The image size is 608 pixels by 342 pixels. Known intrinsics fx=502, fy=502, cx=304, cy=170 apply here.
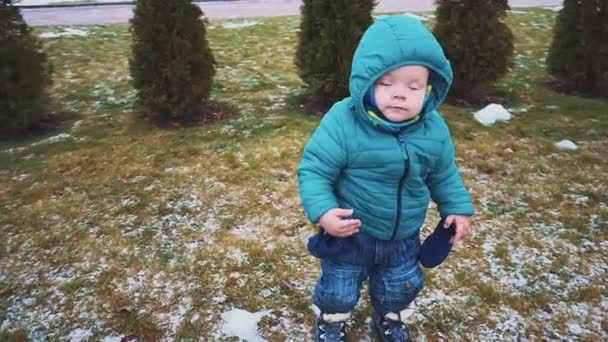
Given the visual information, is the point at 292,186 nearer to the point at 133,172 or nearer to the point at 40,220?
the point at 133,172

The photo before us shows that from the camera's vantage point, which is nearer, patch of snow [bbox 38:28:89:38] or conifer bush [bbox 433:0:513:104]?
conifer bush [bbox 433:0:513:104]

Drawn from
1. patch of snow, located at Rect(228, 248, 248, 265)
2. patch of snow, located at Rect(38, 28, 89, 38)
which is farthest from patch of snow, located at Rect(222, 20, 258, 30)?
patch of snow, located at Rect(228, 248, 248, 265)

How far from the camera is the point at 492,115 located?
5254mm

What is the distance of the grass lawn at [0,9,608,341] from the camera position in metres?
2.68

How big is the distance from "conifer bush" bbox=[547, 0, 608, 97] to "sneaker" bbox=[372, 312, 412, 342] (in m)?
4.74

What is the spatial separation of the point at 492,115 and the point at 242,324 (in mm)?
3749

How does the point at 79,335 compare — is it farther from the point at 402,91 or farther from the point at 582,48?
the point at 582,48

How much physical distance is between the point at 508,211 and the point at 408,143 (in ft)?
6.90

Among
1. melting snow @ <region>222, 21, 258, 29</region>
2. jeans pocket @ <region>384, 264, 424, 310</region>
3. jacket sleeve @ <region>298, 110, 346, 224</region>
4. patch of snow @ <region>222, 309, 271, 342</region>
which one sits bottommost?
patch of snow @ <region>222, 309, 271, 342</region>

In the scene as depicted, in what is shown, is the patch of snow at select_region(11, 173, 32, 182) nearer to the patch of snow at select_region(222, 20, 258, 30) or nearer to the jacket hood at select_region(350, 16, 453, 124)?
the jacket hood at select_region(350, 16, 453, 124)

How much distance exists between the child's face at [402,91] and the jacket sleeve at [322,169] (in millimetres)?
193

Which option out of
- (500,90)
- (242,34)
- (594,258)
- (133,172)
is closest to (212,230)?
(133,172)

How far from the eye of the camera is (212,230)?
3477mm

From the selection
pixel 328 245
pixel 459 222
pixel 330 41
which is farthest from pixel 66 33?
pixel 459 222
